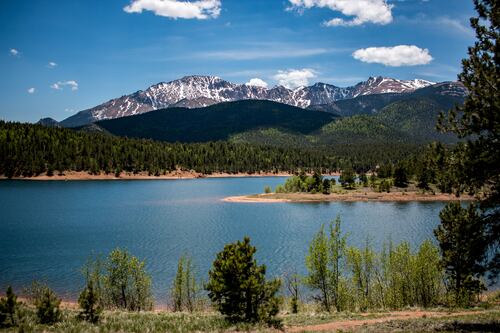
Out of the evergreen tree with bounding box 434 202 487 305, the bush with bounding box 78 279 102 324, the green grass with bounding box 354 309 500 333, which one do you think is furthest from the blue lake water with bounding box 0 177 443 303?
the green grass with bounding box 354 309 500 333

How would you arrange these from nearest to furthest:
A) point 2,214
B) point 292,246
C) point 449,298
Result: point 449,298
point 292,246
point 2,214

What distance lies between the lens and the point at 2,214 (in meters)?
103

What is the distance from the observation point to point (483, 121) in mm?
22406

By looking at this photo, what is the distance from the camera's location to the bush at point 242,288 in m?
28.6

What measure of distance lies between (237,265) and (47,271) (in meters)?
38.1

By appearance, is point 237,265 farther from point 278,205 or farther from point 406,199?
point 406,199

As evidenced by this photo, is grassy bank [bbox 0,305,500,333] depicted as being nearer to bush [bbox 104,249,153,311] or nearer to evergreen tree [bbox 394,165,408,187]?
bush [bbox 104,249,153,311]

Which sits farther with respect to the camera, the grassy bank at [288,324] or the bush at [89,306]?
the bush at [89,306]

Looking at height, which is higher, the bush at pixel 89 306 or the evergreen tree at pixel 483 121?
the evergreen tree at pixel 483 121

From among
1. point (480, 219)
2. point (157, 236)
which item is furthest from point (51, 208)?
point (480, 219)

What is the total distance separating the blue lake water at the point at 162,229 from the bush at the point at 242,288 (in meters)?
19.1

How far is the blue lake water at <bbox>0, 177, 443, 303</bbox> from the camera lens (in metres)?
57.8

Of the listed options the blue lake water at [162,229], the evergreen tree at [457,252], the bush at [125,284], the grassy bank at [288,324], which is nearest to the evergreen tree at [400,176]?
the blue lake water at [162,229]

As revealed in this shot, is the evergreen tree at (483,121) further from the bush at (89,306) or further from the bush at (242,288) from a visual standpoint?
the bush at (89,306)
